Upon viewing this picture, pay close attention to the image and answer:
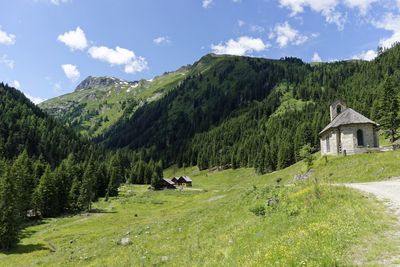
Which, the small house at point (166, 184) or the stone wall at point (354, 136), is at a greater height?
the stone wall at point (354, 136)

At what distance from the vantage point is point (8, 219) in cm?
6762

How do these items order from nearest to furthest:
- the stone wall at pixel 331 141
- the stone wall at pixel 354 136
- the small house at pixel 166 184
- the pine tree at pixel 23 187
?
the stone wall at pixel 354 136 → the stone wall at pixel 331 141 → the pine tree at pixel 23 187 → the small house at pixel 166 184

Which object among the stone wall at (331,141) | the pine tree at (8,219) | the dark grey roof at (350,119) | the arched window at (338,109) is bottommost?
the pine tree at (8,219)

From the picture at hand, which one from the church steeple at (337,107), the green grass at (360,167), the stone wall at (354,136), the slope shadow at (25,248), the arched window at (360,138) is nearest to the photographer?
the green grass at (360,167)

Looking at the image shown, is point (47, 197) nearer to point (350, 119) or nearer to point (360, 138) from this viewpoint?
point (350, 119)

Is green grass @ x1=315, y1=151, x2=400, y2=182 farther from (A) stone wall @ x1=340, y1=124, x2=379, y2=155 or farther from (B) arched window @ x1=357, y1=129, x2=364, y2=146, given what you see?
(B) arched window @ x1=357, y1=129, x2=364, y2=146

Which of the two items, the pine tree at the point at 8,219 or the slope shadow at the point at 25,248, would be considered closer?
the slope shadow at the point at 25,248

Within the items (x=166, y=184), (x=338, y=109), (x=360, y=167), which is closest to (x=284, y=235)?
(x=360, y=167)

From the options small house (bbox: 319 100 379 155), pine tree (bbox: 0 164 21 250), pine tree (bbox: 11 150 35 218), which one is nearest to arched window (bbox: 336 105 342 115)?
small house (bbox: 319 100 379 155)

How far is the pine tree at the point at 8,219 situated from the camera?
216ft

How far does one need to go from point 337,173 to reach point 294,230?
37110mm

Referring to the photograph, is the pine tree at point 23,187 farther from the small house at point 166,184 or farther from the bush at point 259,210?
the bush at point 259,210

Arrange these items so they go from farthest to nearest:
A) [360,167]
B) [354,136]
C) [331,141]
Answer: [331,141], [354,136], [360,167]

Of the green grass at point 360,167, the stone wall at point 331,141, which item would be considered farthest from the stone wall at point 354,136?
the green grass at point 360,167
